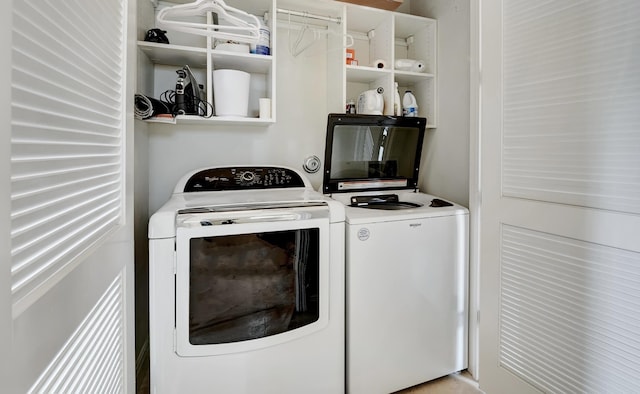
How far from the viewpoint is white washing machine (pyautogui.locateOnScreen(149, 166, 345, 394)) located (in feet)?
3.98

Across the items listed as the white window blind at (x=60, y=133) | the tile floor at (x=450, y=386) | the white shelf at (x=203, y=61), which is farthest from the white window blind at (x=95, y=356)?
the tile floor at (x=450, y=386)

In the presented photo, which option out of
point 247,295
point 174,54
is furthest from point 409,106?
point 247,295

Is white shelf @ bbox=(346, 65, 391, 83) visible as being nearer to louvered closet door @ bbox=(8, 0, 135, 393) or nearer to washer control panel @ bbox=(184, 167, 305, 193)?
washer control panel @ bbox=(184, 167, 305, 193)

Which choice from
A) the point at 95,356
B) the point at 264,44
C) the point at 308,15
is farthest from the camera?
the point at 308,15

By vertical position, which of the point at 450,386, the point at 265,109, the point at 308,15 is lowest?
the point at 450,386

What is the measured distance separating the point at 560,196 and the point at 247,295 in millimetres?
1286

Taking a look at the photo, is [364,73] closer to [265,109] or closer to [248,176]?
[265,109]

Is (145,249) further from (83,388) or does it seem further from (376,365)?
(376,365)

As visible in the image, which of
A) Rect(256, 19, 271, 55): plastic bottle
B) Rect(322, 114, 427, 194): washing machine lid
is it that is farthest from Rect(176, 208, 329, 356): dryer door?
Rect(256, 19, 271, 55): plastic bottle

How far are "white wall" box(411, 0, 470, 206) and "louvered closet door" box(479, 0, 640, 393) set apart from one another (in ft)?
1.26

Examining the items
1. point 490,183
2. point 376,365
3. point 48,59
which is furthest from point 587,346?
point 48,59

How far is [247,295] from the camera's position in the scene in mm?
1316

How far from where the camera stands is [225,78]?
5.42ft

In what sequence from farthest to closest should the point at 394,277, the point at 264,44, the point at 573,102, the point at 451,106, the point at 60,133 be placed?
the point at 451,106 → the point at 264,44 → the point at 394,277 → the point at 573,102 → the point at 60,133
